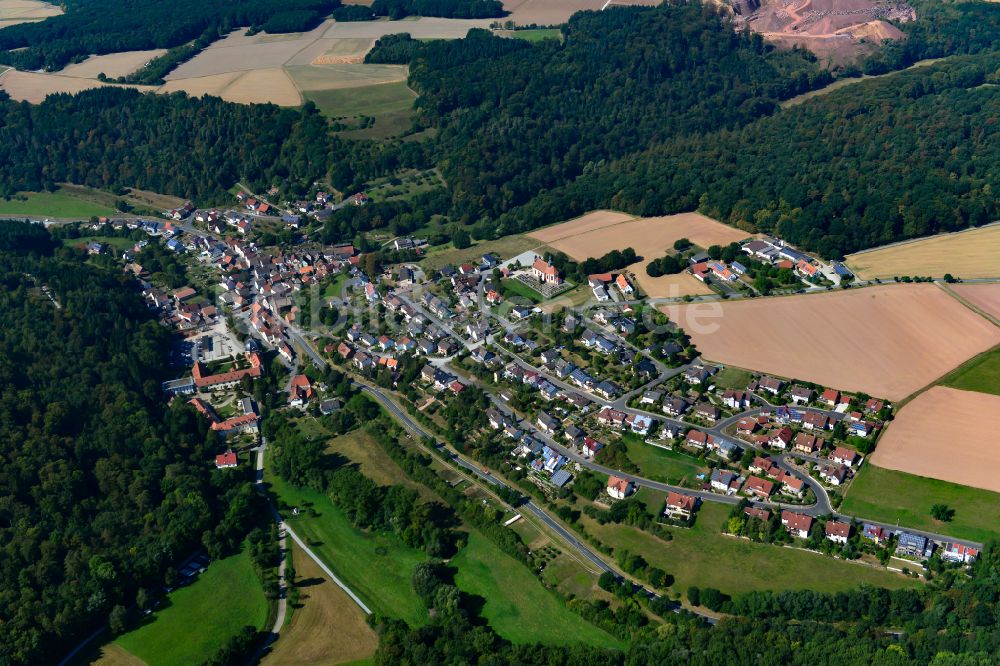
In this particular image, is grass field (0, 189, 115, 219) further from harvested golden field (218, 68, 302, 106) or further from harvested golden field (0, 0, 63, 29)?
harvested golden field (0, 0, 63, 29)

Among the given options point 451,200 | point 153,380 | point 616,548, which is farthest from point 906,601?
point 451,200

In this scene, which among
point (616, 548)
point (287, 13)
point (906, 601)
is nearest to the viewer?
point (906, 601)

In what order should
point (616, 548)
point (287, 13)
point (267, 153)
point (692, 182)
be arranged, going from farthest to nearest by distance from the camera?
point (287, 13) → point (267, 153) → point (692, 182) → point (616, 548)

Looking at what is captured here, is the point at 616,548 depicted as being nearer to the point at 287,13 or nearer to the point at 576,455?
the point at 576,455

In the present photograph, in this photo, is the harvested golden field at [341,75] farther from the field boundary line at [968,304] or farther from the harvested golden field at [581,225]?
the field boundary line at [968,304]

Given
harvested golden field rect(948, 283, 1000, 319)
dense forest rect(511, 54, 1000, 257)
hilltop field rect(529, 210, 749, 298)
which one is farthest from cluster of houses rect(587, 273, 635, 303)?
harvested golden field rect(948, 283, 1000, 319)

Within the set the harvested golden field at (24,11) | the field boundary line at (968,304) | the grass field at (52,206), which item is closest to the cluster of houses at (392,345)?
the field boundary line at (968,304)
